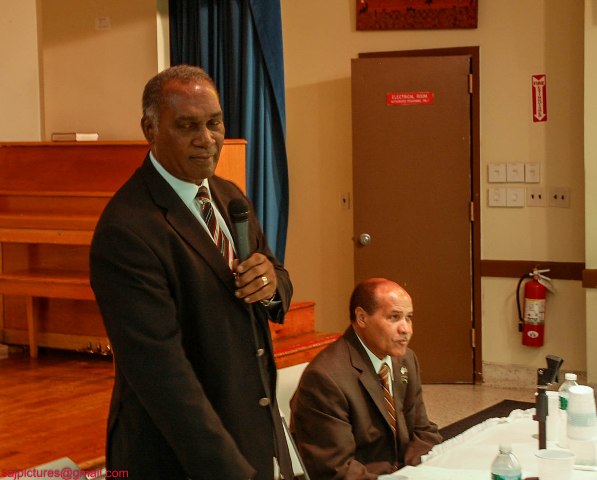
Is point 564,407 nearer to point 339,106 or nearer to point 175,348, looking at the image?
point 175,348

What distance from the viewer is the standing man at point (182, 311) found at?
1.60 meters

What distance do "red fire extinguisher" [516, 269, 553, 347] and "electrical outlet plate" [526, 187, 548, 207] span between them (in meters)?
0.43

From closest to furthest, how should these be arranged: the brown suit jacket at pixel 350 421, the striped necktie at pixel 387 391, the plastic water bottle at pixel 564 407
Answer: the plastic water bottle at pixel 564 407 < the brown suit jacket at pixel 350 421 < the striped necktie at pixel 387 391

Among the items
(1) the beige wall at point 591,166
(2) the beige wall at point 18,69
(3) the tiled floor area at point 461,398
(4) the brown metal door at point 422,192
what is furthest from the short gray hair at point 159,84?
(4) the brown metal door at point 422,192

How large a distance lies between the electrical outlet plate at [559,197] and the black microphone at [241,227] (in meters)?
4.48

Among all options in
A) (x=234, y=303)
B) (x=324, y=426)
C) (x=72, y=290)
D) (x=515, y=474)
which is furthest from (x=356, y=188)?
(x=234, y=303)

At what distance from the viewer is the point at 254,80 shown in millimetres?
5645

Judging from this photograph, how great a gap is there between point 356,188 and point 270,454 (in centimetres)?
446

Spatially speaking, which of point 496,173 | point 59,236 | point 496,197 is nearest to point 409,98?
point 496,173

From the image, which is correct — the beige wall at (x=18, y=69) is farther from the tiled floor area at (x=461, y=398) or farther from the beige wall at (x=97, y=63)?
the tiled floor area at (x=461, y=398)

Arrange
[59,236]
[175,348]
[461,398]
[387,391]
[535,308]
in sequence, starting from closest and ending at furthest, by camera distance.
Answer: [175,348], [387,391], [59,236], [461,398], [535,308]

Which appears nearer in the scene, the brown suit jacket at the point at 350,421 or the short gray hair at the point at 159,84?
the short gray hair at the point at 159,84

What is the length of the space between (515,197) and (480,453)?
3.62 metres

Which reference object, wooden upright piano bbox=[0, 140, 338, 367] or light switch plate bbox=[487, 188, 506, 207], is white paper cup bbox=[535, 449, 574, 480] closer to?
wooden upright piano bbox=[0, 140, 338, 367]
